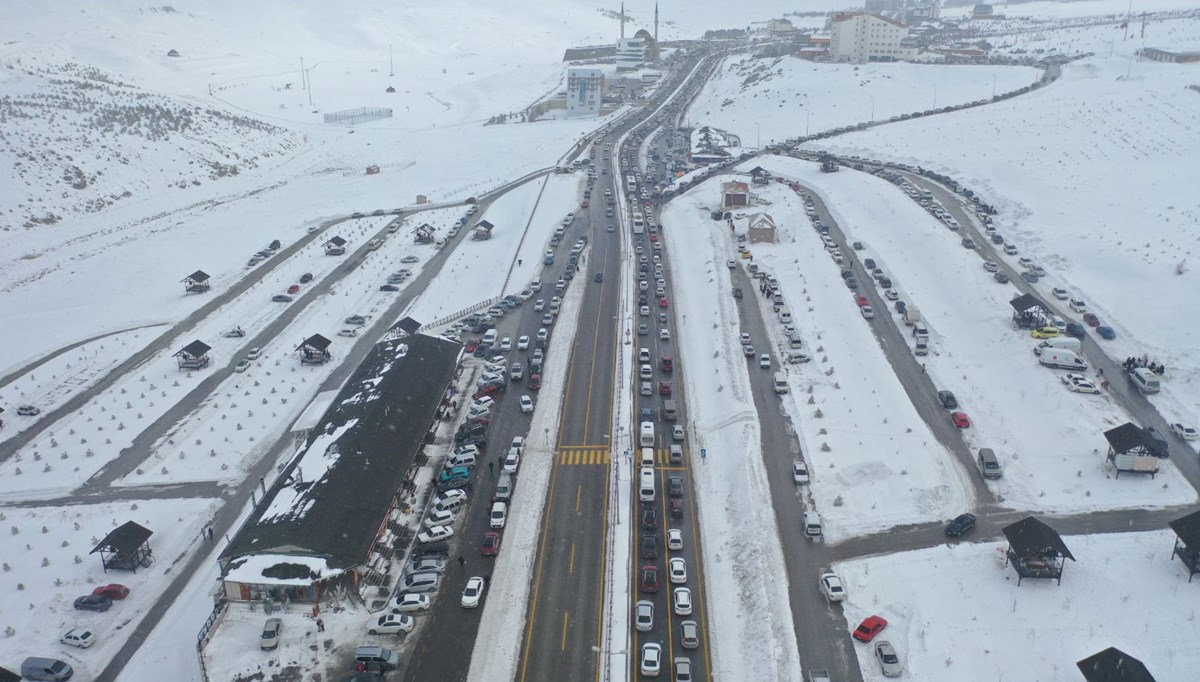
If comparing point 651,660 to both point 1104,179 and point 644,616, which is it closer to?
point 644,616

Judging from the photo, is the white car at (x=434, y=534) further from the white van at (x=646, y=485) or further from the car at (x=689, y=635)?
the car at (x=689, y=635)

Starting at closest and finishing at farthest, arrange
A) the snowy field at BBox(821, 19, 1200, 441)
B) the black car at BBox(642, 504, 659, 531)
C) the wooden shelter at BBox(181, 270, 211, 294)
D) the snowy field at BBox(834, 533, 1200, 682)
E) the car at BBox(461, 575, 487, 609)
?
the snowy field at BBox(834, 533, 1200, 682) → the car at BBox(461, 575, 487, 609) → the black car at BBox(642, 504, 659, 531) → the snowy field at BBox(821, 19, 1200, 441) → the wooden shelter at BBox(181, 270, 211, 294)

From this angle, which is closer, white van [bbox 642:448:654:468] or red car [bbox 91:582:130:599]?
red car [bbox 91:582:130:599]

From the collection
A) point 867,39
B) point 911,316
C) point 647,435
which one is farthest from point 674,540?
point 867,39

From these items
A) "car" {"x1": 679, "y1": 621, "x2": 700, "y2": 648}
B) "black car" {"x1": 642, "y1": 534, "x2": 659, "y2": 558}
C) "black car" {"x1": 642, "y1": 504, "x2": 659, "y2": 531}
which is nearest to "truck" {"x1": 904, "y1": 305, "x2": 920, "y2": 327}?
"black car" {"x1": 642, "y1": 504, "x2": 659, "y2": 531}

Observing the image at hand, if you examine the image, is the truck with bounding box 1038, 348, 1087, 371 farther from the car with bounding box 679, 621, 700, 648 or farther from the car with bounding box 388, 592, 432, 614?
the car with bounding box 388, 592, 432, 614

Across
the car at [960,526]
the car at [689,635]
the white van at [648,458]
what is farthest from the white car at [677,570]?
the car at [960,526]
